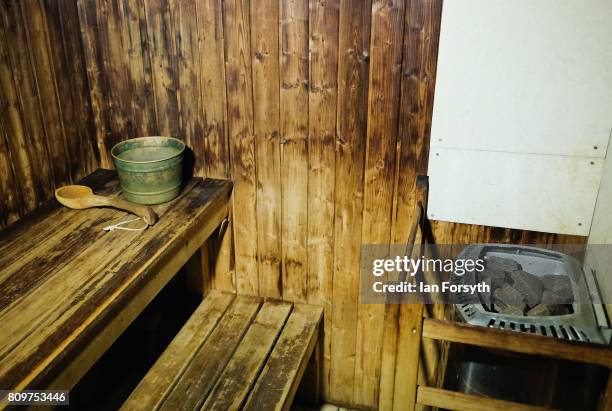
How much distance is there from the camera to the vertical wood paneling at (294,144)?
9.39 feet

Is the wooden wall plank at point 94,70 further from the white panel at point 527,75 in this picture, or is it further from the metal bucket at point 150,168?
the white panel at point 527,75

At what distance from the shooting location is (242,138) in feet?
10.4

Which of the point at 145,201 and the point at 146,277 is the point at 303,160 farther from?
the point at 146,277

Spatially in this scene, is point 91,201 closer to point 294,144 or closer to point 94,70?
point 94,70

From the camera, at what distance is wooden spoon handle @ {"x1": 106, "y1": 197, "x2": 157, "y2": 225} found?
284 cm

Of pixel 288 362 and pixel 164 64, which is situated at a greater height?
pixel 164 64

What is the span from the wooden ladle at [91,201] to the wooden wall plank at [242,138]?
1.94ft

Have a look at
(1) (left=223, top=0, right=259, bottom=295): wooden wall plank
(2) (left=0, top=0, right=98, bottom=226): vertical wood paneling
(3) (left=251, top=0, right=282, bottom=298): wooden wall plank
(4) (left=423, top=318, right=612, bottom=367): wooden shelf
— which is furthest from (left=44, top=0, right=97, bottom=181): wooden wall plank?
(4) (left=423, top=318, right=612, bottom=367): wooden shelf

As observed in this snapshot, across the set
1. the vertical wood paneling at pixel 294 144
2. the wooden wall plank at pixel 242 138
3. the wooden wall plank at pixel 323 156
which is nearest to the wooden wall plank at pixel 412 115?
the wooden wall plank at pixel 323 156

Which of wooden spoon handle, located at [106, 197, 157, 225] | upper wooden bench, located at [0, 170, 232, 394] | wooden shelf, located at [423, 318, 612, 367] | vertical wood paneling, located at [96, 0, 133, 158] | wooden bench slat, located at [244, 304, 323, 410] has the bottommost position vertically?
wooden bench slat, located at [244, 304, 323, 410]

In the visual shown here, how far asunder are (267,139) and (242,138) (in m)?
0.15

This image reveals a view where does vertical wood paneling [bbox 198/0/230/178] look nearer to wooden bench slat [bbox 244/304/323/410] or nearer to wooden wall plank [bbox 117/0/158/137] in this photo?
wooden wall plank [bbox 117/0/158/137]

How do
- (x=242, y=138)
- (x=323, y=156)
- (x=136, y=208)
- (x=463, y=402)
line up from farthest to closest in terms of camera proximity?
(x=242, y=138), (x=323, y=156), (x=136, y=208), (x=463, y=402)

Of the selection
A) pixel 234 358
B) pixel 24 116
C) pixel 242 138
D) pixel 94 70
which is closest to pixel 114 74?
pixel 94 70
